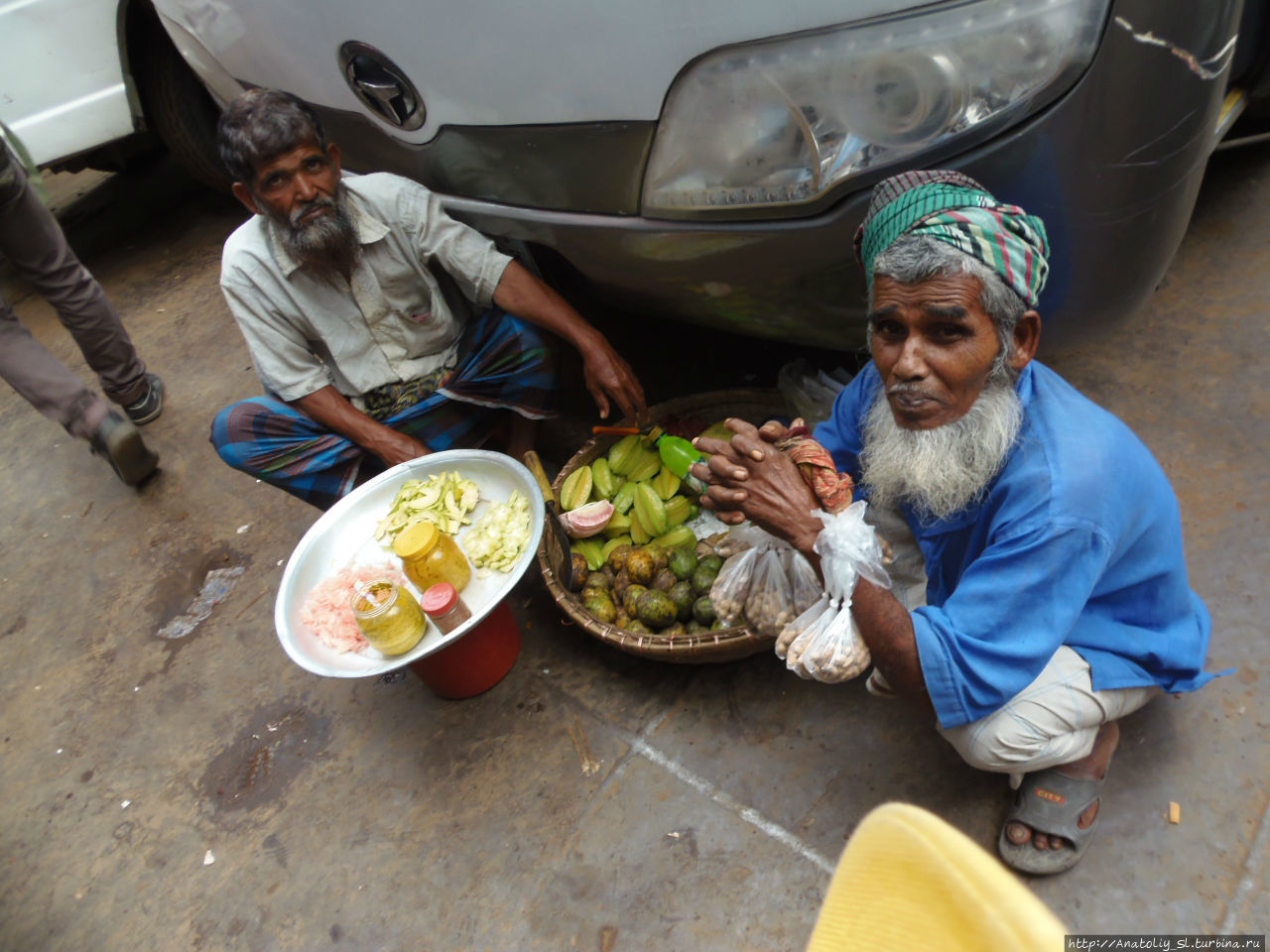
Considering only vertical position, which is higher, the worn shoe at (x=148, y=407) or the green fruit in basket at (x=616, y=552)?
the green fruit in basket at (x=616, y=552)

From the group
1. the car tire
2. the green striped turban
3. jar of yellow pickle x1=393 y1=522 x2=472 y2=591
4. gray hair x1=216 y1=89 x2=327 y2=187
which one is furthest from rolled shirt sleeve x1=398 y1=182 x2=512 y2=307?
the car tire

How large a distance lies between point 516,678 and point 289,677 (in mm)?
866

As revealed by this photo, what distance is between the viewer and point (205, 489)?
373cm

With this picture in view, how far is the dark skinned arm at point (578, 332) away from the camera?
8.77 feet

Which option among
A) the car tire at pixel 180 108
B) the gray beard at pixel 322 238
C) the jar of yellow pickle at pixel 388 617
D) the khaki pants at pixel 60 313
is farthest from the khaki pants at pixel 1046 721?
the car tire at pixel 180 108

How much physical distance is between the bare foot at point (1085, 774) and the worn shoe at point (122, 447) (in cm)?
373

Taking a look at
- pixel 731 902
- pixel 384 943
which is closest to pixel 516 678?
pixel 384 943

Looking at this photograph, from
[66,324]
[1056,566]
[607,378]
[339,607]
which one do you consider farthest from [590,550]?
[66,324]

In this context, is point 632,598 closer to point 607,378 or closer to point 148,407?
point 607,378

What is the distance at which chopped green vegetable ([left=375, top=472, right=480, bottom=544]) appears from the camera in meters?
2.55

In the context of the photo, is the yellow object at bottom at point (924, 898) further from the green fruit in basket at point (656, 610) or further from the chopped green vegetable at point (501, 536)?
the chopped green vegetable at point (501, 536)

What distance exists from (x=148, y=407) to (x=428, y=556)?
2.70 m

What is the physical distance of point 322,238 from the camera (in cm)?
254

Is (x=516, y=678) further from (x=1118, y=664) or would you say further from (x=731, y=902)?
(x=1118, y=664)
